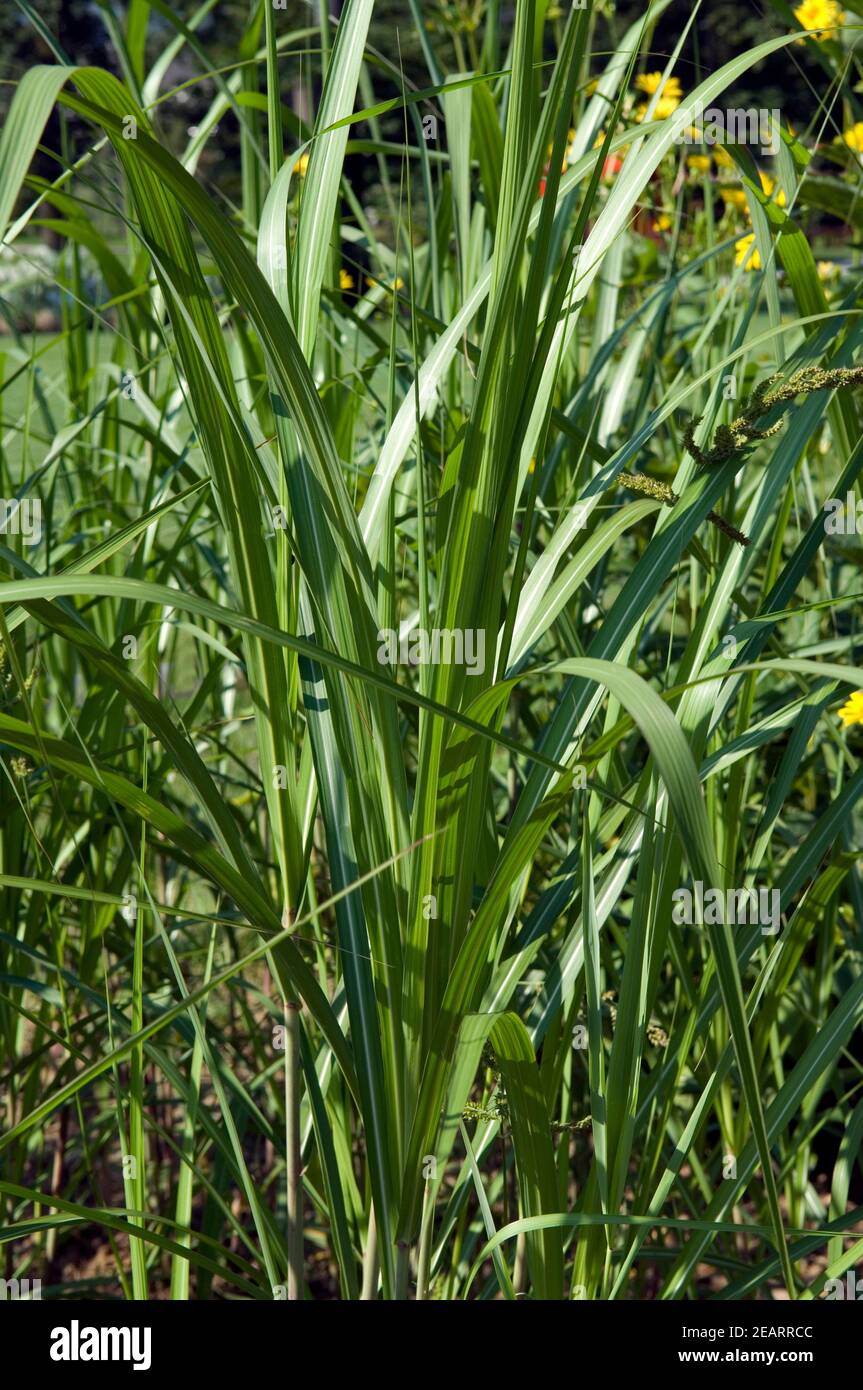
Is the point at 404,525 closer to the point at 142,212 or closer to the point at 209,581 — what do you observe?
the point at 209,581

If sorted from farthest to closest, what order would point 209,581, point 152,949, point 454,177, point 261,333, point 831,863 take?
point 209,581 → point 152,949 → point 454,177 → point 831,863 → point 261,333

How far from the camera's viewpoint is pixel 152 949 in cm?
121

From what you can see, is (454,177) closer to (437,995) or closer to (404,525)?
(404,525)

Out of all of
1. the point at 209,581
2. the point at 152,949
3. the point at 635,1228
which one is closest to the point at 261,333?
the point at 635,1228

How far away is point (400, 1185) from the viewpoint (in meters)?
0.63

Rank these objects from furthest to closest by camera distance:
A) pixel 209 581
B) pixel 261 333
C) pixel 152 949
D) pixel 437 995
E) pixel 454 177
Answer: pixel 209 581
pixel 152 949
pixel 454 177
pixel 437 995
pixel 261 333

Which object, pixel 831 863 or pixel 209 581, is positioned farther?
pixel 209 581

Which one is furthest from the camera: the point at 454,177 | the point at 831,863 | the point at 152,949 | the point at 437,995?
the point at 152,949

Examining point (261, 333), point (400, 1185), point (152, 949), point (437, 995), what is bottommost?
point (400, 1185)
